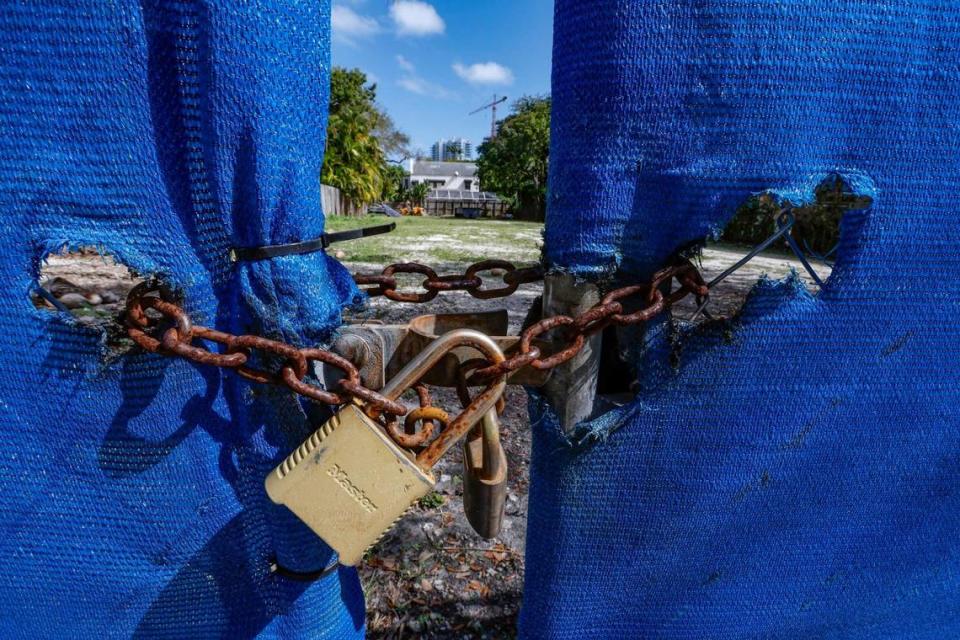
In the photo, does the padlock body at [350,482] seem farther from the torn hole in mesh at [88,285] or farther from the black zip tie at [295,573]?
the torn hole in mesh at [88,285]

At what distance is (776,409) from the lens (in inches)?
38.1

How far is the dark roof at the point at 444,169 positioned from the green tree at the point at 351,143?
1573 inches

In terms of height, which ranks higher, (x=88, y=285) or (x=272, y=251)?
(x=272, y=251)

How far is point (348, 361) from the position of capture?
2.66ft

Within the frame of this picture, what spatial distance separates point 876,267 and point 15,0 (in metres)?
1.32

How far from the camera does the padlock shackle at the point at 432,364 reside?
2.63 ft

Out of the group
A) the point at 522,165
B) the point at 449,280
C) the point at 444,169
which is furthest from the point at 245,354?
the point at 444,169

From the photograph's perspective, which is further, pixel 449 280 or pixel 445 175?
pixel 445 175

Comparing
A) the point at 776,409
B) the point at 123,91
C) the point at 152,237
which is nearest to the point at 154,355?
the point at 152,237

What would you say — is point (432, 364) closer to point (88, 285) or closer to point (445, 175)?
point (88, 285)

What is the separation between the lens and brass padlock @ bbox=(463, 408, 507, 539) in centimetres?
93

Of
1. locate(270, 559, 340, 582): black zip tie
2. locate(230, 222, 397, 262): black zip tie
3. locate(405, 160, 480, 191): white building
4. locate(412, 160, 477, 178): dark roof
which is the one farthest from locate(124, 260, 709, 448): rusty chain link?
locate(412, 160, 477, 178): dark roof

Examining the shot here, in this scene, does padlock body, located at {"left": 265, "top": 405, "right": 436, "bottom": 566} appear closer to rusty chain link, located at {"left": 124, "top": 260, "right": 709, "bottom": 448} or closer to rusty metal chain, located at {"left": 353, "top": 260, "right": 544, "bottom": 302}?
rusty chain link, located at {"left": 124, "top": 260, "right": 709, "bottom": 448}

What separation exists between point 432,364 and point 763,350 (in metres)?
0.55
